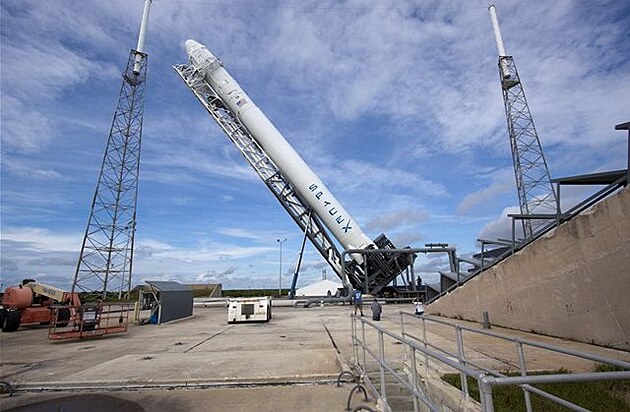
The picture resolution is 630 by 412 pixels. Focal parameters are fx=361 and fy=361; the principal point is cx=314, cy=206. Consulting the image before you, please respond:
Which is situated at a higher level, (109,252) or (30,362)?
(109,252)

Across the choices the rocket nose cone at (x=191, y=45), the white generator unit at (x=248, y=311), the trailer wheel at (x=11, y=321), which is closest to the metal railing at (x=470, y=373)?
the white generator unit at (x=248, y=311)

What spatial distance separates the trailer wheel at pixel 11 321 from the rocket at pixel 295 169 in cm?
1596

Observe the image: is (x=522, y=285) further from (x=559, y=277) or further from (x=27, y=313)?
(x=27, y=313)

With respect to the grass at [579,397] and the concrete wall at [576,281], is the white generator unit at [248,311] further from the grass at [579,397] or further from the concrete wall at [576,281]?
the grass at [579,397]

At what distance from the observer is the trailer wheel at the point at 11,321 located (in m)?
14.7

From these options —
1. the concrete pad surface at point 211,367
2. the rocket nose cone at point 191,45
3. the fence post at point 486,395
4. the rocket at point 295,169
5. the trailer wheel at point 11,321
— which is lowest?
the concrete pad surface at point 211,367

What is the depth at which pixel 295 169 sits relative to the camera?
24.8 m

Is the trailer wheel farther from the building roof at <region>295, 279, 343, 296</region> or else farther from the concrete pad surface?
the building roof at <region>295, 279, 343, 296</region>

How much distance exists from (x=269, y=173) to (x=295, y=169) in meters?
2.47

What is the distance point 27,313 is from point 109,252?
40.3 feet

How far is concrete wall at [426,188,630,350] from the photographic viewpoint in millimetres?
7410

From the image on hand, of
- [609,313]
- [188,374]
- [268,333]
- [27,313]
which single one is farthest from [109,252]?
[609,313]

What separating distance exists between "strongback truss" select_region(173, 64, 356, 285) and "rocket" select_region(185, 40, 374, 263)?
87 centimetres

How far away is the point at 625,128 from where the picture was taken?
7934mm
